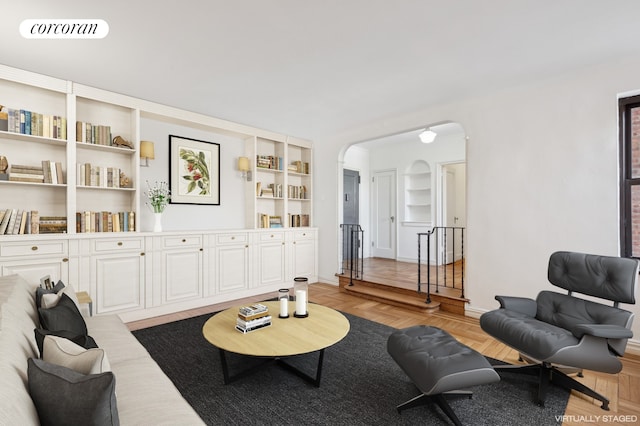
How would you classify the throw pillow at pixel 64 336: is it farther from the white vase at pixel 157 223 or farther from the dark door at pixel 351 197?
the dark door at pixel 351 197

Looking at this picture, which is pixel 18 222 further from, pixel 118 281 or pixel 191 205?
pixel 191 205

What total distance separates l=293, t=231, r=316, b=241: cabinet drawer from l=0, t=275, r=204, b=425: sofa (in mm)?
3120

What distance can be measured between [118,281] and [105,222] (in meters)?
0.63

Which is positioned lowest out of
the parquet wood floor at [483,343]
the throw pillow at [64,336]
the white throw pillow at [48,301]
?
the parquet wood floor at [483,343]

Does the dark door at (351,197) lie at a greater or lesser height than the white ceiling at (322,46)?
lesser

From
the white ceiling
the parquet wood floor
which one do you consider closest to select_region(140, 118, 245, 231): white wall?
the white ceiling

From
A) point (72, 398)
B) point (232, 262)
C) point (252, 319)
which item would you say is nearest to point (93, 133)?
point (232, 262)

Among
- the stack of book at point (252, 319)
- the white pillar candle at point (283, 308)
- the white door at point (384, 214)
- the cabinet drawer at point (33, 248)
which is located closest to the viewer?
the stack of book at point (252, 319)

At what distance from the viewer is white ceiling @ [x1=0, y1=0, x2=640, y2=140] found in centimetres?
199

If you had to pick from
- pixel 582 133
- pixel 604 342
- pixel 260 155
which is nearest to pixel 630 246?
pixel 582 133

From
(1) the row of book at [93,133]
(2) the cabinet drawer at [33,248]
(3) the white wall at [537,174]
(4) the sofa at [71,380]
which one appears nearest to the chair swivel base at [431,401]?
(4) the sofa at [71,380]

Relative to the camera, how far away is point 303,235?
5.16 m

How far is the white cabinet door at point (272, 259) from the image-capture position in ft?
15.0

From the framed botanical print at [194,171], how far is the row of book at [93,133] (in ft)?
2.45
